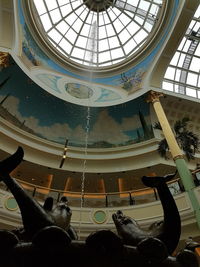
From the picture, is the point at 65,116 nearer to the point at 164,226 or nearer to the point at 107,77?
the point at 107,77

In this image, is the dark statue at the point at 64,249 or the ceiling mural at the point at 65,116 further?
the ceiling mural at the point at 65,116

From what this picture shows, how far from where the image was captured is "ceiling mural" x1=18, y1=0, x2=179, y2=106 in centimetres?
1539

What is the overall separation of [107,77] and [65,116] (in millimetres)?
5454

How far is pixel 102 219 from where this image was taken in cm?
956

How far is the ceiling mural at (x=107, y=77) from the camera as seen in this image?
15.4m

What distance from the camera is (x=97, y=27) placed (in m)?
21.6

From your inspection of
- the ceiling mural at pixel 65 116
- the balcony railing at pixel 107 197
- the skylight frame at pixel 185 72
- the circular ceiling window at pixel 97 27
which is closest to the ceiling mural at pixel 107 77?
the ceiling mural at pixel 65 116

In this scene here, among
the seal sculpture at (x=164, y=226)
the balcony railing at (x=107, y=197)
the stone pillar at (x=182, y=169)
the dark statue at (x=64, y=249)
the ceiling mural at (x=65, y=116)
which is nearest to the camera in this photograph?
the dark statue at (x=64, y=249)

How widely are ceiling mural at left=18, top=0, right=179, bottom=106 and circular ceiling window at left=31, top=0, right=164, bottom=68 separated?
4.11ft

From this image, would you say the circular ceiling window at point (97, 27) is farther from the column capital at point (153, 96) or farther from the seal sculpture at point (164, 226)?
the seal sculpture at point (164, 226)

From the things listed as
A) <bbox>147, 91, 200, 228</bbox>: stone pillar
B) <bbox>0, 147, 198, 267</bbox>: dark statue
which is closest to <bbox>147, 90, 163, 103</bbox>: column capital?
<bbox>147, 91, 200, 228</bbox>: stone pillar

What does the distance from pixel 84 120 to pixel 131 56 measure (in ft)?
20.9

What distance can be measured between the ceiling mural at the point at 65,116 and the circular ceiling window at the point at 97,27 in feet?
15.9

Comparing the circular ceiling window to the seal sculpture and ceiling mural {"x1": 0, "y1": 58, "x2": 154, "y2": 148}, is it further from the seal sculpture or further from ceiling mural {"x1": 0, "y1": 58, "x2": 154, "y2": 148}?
the seal sculpture
